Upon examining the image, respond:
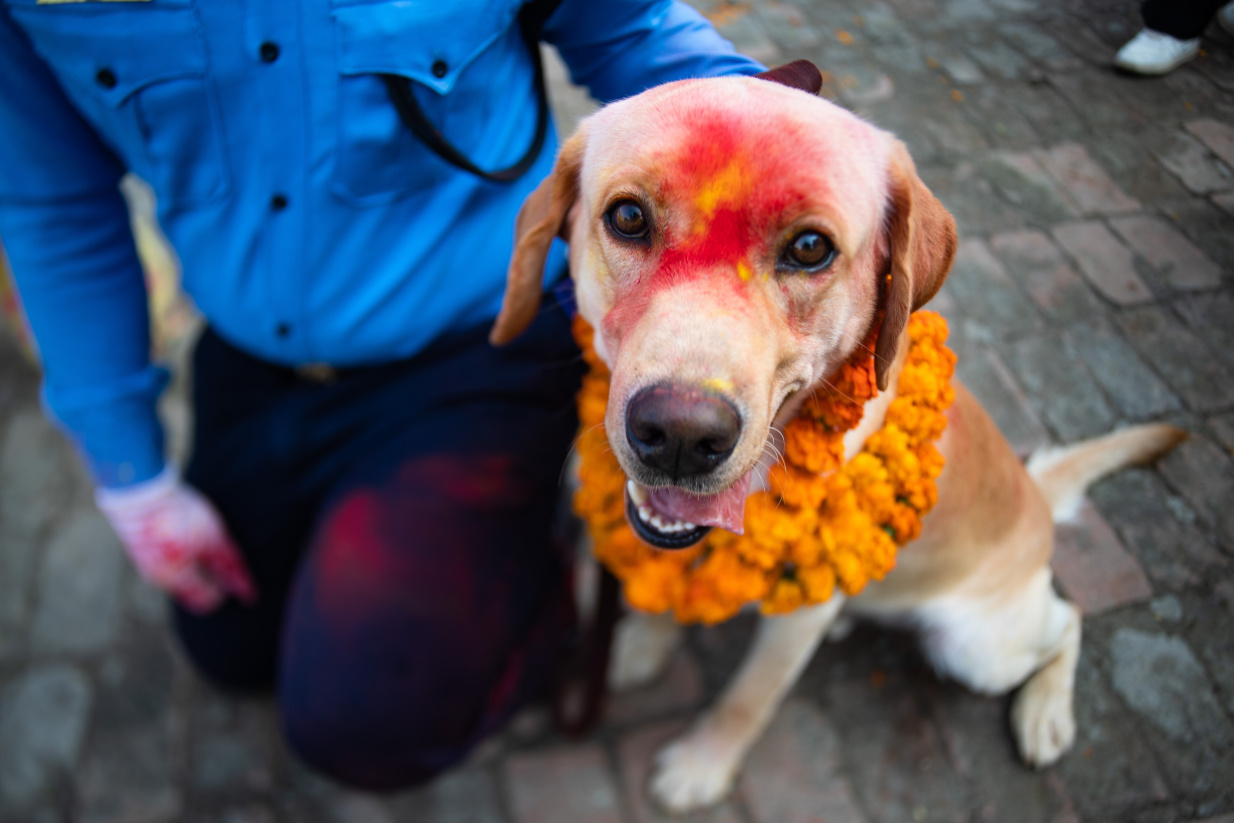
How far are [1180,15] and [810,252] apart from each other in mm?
1150

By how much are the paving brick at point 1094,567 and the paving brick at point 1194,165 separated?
3.55 ft

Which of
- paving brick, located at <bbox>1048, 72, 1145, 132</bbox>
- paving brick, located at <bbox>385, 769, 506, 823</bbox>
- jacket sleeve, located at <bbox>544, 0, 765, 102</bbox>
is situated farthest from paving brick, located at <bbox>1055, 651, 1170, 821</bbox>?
jacket sleeve, located at <bbox>544, 0, 765, 102</bbox>

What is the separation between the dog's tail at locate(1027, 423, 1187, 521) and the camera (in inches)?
77.3

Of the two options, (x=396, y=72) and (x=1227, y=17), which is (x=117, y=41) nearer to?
(x=396, y=72)

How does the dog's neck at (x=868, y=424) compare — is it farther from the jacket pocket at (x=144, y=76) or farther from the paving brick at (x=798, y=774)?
the jacket pocket at (x=144, y=76)

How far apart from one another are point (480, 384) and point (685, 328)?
85 centimetres

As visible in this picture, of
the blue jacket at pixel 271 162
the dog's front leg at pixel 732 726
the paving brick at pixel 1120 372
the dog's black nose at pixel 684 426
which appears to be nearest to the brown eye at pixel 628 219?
the dog's black nose at pixel 684 426

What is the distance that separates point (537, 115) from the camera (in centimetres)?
179

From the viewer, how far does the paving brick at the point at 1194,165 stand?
159cm

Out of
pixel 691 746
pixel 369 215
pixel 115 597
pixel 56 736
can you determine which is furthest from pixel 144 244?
pixel 691 746

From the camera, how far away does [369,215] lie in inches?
63.7

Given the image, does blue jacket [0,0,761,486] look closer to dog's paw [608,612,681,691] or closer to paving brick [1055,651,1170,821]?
dog's paw [608,612,681,691]

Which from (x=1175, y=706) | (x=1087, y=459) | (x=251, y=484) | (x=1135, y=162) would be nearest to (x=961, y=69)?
(x=1135, y=162)

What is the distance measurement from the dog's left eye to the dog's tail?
1390 mm
